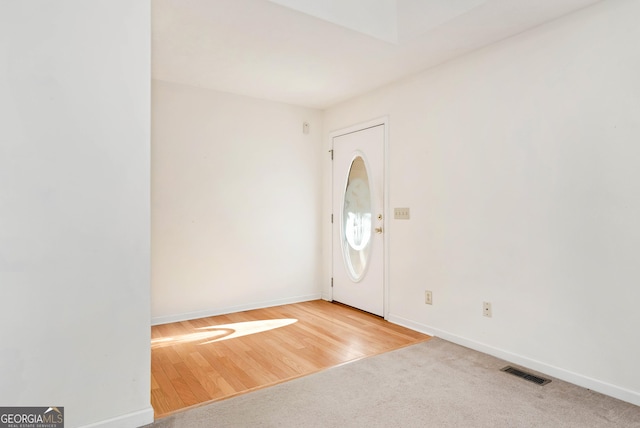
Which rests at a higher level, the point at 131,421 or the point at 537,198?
the point at 537,198

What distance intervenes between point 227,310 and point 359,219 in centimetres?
181

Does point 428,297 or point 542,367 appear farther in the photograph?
point 428,297

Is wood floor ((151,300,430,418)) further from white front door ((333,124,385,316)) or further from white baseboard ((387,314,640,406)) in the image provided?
white front door ((333,124,385,316))

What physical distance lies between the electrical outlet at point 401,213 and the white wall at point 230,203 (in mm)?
1336

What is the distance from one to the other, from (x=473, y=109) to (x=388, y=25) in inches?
37.9

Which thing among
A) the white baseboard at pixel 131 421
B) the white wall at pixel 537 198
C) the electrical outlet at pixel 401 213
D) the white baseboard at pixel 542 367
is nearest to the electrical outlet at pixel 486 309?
the white wall at pixel 537 198

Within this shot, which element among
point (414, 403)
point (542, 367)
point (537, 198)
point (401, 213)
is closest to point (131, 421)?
point (414, 403)

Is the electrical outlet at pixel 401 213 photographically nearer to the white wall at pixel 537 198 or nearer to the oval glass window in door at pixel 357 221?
the white wall at pixel 537 198

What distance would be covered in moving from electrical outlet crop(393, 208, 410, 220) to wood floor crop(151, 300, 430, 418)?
1.08m

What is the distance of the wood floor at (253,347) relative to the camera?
2.31 metres

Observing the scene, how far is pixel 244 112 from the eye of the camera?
13.4ft
